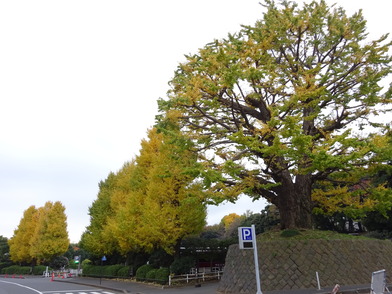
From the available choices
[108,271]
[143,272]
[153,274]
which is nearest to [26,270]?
[108,271]

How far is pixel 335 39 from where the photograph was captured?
1594cm

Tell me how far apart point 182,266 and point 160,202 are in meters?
4.32

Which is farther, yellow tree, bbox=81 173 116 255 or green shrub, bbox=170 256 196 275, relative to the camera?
yellow tree, bbox=81 173 116 255

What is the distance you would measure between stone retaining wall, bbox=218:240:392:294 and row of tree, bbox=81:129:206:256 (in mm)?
3972

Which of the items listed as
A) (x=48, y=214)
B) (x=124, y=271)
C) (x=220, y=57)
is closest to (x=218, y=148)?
(x=220, y=57)

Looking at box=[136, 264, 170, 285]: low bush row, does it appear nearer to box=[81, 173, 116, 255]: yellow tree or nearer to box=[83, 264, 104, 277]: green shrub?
box=[81, 173, 116, 255]: yellow tree

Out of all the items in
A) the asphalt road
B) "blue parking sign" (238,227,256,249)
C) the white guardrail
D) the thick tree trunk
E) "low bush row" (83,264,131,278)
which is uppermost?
the thick tree trunk

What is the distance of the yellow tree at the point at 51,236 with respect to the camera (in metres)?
45.9

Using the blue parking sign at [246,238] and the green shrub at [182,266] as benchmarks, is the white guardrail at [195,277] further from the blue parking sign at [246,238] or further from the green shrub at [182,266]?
the blue parking sign at [246,238]

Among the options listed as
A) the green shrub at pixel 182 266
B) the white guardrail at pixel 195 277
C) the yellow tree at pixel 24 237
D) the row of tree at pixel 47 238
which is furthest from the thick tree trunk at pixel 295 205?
the yellow tree at pixel 24 237

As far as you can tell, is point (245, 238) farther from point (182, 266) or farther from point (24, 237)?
point (24, 237)

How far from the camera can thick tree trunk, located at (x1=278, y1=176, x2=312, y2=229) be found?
52.4 ft

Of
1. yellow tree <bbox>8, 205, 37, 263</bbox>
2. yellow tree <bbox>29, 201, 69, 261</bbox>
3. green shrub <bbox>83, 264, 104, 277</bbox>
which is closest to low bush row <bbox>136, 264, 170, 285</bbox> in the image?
green shrub <bbox>83, 264, 104, 277</bbox>

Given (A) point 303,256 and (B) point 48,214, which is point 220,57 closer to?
(A) point 303,256
